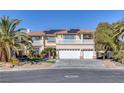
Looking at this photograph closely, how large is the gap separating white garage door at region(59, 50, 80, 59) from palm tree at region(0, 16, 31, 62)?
15.9 m

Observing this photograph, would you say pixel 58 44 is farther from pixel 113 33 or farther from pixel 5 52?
pixel 5 52

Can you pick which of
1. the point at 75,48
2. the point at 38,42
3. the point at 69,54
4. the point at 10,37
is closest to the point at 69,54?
the point at 69,54

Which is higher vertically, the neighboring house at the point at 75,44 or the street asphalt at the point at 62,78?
the neighboring house at the point at 75,44

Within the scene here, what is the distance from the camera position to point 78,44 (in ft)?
171

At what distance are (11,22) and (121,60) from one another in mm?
15042

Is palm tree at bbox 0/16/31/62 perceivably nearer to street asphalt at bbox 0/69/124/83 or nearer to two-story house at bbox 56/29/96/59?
street asphalt at bbox 0/69/124/83

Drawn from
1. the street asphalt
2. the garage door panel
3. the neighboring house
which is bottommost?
the street asphalt

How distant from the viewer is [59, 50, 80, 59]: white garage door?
5172 cm

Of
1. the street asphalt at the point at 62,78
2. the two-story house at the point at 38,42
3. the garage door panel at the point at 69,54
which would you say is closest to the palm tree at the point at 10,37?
the street asphalt at the point at 62,78

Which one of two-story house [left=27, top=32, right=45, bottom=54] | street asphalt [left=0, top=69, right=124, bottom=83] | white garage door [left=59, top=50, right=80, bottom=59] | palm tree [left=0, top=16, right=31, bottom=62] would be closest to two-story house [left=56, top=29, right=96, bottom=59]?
white garage door [left=59, top=50, right=80, bottom=59]

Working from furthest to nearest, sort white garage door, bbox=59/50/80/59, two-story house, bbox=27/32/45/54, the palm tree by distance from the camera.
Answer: two-story house, bbox=27/32/45/54 < white garage door, bbox=59/50/80/59 < the palm tree

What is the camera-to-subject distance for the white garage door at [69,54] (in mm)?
51719

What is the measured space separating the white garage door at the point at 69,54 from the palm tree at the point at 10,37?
52.2 ft

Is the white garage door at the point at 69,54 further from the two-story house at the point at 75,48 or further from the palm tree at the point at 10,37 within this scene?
the palm tree at the point at 10,37
